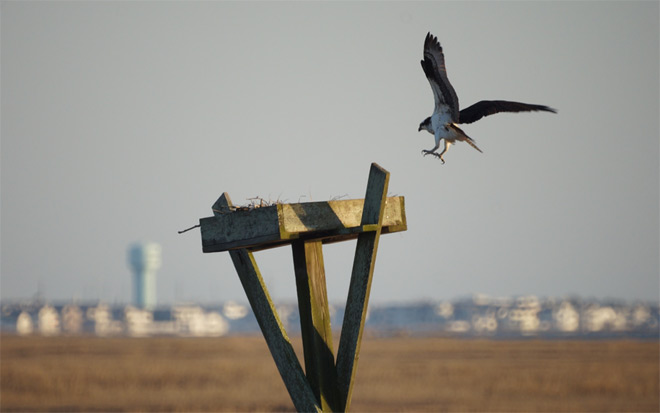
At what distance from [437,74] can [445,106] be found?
0.22 metres

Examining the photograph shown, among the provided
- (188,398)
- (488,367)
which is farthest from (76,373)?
(488,367)

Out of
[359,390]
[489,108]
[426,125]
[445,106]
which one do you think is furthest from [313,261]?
[359,390]

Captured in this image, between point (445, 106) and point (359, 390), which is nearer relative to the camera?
point (445, 106)

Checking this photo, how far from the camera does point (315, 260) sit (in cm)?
518

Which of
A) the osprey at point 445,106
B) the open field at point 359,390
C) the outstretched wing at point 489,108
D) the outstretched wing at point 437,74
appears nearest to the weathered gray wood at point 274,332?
Result: the osprey at point 445,106

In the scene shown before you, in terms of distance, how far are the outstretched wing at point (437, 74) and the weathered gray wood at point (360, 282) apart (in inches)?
47.7

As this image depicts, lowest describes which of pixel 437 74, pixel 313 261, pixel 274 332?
pixel 274 332

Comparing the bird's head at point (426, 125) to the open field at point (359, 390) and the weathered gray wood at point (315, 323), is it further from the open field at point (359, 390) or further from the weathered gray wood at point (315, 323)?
the open field at point (359, 390)

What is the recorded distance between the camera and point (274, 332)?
203 inches

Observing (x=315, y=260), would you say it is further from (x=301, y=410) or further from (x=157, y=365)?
(x=157, y=365)

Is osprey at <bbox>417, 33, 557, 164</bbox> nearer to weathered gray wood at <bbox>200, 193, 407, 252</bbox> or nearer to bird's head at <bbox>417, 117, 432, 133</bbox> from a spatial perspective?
bird's head at <bbox>417, 117, 432, 133</bbox>

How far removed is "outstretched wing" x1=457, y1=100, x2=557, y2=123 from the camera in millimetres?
6075

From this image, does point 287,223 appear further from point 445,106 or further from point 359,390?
point 359,390

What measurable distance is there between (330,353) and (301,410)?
12.7 inches
